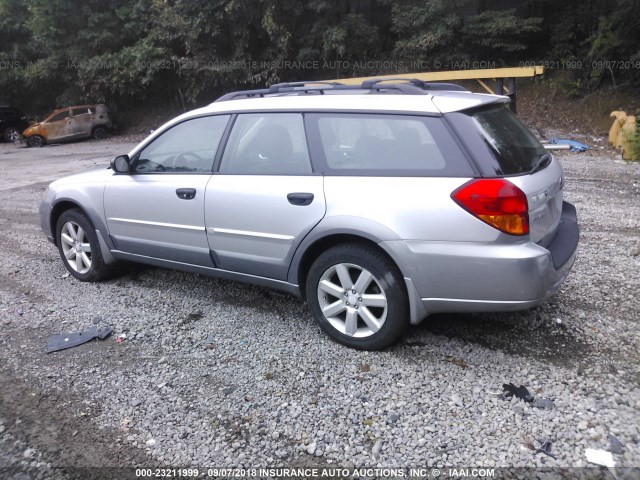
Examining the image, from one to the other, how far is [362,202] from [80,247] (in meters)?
3.18

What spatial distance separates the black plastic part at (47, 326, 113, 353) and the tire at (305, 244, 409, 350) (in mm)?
1664

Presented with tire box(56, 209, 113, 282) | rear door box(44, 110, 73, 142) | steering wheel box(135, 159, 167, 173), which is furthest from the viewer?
rear door box(44, 110, 73, 142)

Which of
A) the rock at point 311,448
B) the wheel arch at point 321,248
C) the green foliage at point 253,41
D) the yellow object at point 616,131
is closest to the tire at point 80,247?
the wheel arch at point 321,248

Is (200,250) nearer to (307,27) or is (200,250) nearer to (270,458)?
(270,458)

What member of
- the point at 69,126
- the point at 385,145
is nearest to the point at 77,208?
the point at 385,145

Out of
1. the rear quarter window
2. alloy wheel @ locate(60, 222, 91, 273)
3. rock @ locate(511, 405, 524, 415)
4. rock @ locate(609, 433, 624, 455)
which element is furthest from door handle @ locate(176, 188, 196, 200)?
rock @ locate(609, 433, 624, 455)

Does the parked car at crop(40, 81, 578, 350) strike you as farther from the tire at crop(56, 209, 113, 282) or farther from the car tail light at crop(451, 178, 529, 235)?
the tire at crop(56, 209, 113, 282)

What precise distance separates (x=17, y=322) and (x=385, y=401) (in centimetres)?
321

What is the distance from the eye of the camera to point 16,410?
3.34m

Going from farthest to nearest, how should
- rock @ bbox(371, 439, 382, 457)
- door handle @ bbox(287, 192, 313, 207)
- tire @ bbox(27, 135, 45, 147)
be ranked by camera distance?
tire @ bbox(27, 135, 45, 147), door handle @ bbox(287, 192, 313, 207), rock @ bbox(371, 439, 382, 457)

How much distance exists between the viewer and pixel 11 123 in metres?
25.7

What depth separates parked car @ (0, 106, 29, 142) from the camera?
83.4 feet

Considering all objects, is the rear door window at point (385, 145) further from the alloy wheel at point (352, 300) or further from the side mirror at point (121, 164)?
the side mirror at point (121, 164)

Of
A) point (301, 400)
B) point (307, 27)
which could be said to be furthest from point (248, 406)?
Answer: point (307, 27)
